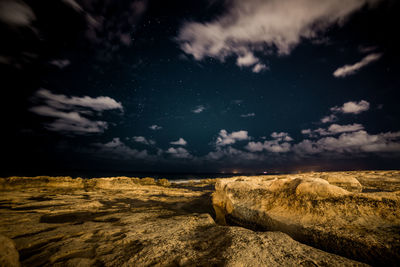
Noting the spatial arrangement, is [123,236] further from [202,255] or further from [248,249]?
[248,249]

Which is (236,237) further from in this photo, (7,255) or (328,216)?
(7,255)

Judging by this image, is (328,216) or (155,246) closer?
(155,246)

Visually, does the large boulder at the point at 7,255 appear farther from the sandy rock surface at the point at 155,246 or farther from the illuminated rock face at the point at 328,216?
the illuminated rock face at the point at 328,216

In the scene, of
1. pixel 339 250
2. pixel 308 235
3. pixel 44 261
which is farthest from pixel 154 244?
pixel 339 250

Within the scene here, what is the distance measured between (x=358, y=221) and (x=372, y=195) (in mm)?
685

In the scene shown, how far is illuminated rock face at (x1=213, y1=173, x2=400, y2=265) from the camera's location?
6.56 feet

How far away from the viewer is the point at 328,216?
2674mm

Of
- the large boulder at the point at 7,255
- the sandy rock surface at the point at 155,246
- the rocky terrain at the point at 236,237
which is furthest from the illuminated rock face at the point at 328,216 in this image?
the large boulder at the point at 7,255

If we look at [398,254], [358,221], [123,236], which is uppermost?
[358,221]

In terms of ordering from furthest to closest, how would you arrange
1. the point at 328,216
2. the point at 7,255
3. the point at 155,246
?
the point at 328,216
the point at 155,246
the point at 7,255

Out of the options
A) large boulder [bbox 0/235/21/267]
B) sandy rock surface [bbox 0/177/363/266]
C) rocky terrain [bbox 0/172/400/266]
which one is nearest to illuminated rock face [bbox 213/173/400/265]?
rocky terrain [bbox 0/172/400/266]

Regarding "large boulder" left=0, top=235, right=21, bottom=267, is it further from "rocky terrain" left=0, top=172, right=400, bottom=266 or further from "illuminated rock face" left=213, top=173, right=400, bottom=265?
"illuminated rock face" left=213, top=173, right=400, bottom=265

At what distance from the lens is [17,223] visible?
12.0 feet

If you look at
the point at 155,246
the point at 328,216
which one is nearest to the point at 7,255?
the point at 155,246
